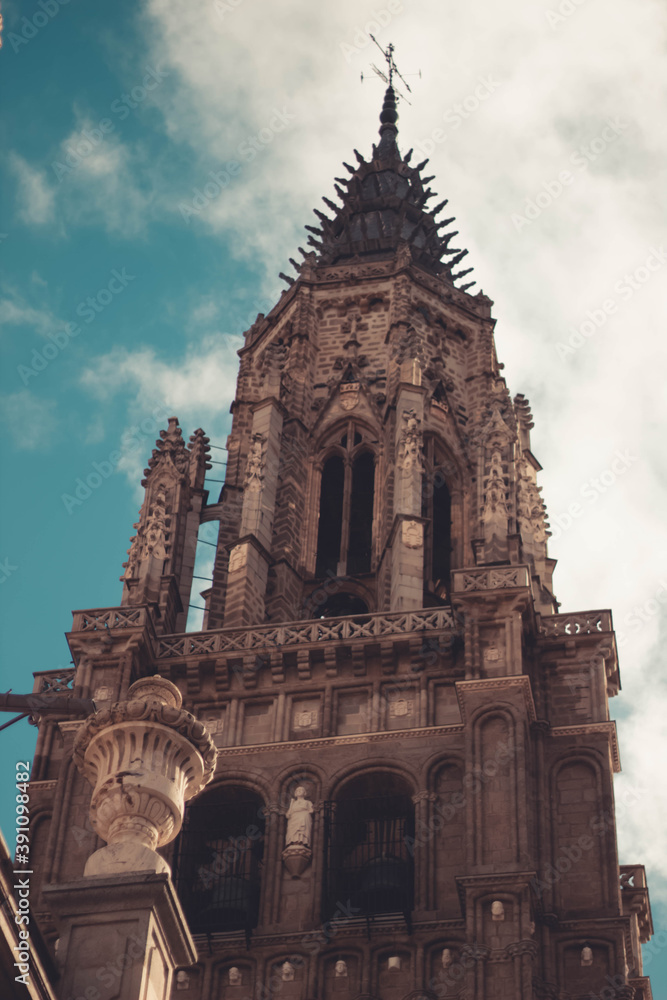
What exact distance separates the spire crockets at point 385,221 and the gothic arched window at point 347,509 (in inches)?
357

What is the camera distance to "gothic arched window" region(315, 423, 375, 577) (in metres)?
47.7

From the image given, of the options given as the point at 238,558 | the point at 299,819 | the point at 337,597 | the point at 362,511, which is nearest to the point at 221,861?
the point at 299,819

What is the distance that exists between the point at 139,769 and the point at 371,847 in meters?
21.0

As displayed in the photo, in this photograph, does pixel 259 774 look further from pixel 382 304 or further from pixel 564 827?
pixel 382 304

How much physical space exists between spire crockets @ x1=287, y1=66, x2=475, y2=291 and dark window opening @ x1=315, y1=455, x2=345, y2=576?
9.39 m

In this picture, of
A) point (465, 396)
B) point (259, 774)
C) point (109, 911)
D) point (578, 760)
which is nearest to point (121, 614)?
point (259, 774)

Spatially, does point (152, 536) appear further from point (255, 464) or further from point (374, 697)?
point (374, 697)

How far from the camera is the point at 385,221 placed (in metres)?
60.8

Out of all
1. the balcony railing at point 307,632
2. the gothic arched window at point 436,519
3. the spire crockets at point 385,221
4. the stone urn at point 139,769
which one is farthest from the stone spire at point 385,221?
the stone urn at point 139,769

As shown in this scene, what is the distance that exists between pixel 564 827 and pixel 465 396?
764 inches

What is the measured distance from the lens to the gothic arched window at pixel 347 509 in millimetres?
47719

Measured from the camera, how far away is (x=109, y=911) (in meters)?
16.1

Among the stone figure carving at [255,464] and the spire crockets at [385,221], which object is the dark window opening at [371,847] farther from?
the spire crockets at [385,221]

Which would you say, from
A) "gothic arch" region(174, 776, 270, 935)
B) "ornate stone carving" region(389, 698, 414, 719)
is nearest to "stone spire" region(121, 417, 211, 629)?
"gothic arch" region(174, 776, 270, 935)
